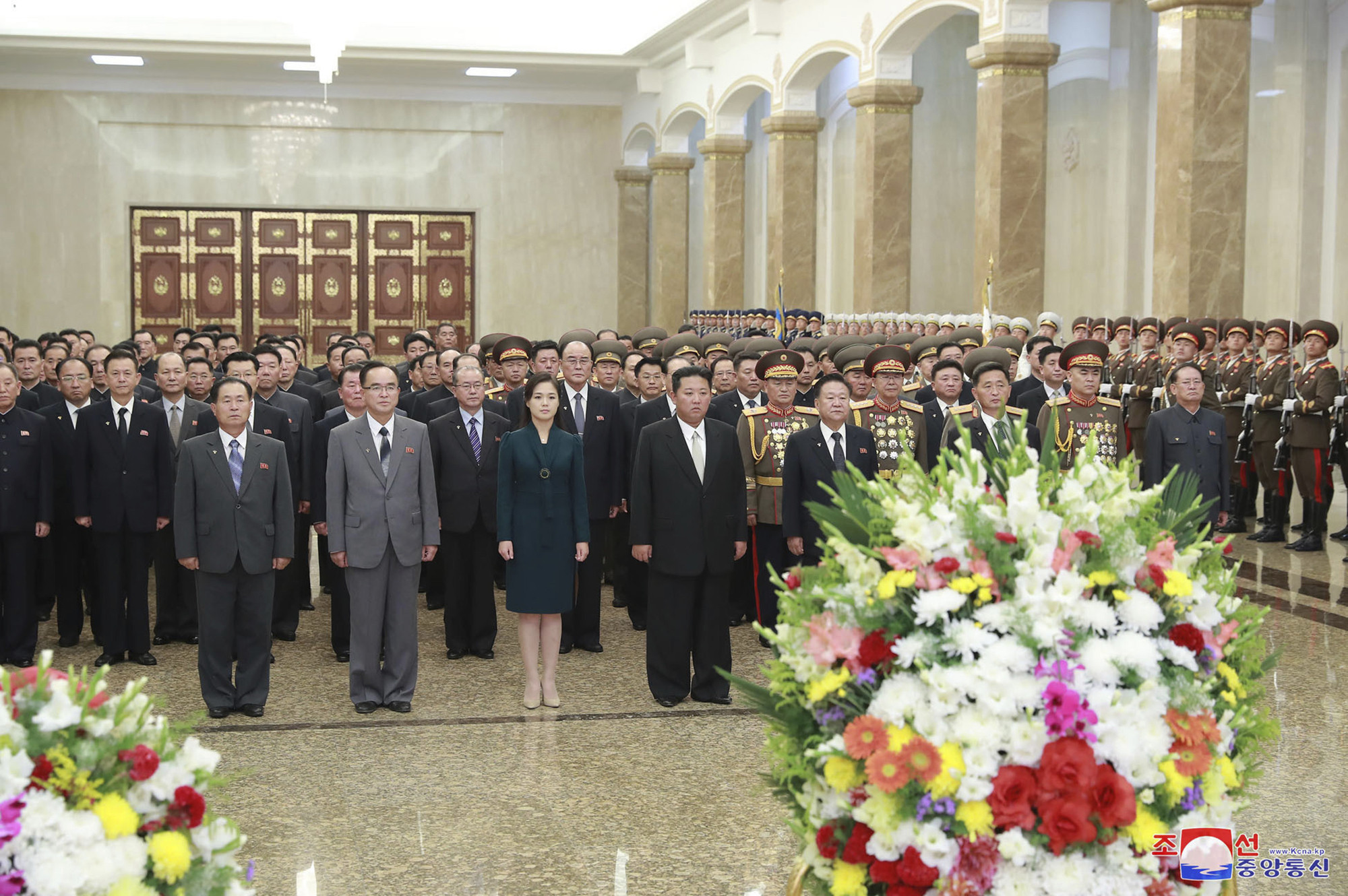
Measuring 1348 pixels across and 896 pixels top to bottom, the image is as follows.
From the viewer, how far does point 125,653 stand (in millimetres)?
7719

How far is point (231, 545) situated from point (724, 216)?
16.0 metres

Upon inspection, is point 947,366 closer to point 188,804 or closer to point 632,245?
point 188,804

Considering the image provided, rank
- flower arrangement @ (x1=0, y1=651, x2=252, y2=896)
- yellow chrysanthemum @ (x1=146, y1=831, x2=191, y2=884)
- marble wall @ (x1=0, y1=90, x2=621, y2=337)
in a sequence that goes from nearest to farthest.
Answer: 1. flower arrangement @ (x1=0, y1=651, x2=252, y2=896)
2. yellow chrysanthemum @ (x1=146, y1=831, x2=191, y2=884)
3. marble wall @ (x1=0, y1=90, x2=621, y2=337)

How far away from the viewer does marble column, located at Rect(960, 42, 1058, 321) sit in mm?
14031

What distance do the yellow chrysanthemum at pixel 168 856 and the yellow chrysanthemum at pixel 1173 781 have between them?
1.75 metres

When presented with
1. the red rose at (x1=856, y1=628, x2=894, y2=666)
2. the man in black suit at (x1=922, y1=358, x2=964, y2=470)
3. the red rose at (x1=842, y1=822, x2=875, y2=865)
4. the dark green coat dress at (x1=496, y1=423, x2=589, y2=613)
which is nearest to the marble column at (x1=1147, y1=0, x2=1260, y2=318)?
the man in black suit at (x1=922, y1=358, x2=964, y2=470)

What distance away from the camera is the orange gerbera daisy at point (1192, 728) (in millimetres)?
2623

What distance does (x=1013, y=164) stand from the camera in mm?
14211

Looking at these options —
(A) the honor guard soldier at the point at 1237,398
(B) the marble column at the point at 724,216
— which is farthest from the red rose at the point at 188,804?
(B) the marble column at the point at 724,216

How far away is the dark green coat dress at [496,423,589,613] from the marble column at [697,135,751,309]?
1502 centimetres

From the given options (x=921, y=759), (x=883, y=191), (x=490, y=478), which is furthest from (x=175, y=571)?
(x=883, y=191)

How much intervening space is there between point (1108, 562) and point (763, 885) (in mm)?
2174

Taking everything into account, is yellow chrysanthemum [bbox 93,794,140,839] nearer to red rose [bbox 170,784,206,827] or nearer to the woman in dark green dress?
red rose [bbox 170,784,206,827]

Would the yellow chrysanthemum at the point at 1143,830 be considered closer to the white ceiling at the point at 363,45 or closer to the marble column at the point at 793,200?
the marble column at the point at 793,200
